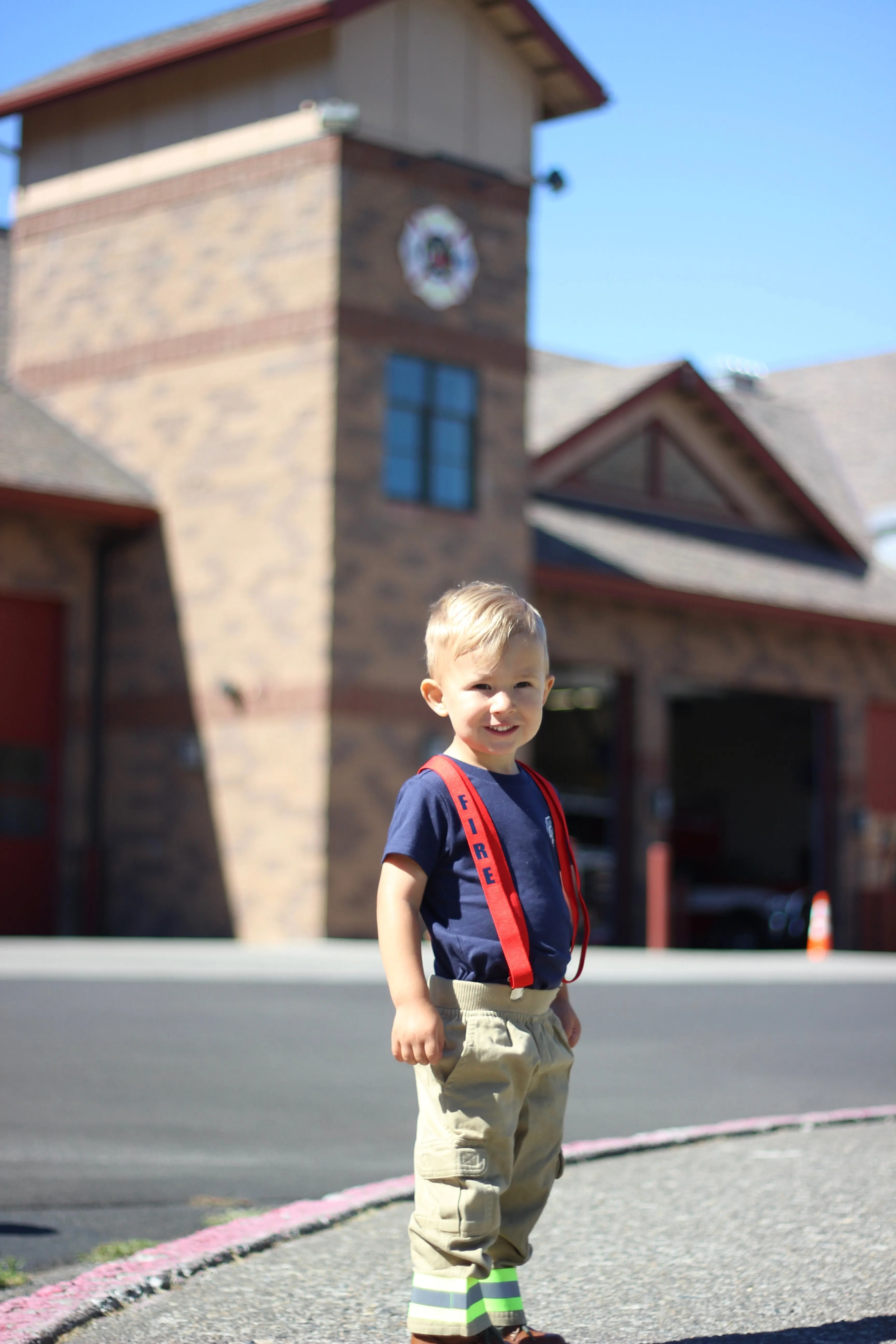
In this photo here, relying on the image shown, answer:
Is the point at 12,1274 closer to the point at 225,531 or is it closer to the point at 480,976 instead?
the point at 480,976

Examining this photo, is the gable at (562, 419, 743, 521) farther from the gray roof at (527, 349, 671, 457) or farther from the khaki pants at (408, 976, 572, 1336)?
the khaki pants at (408, 976, 572, 1336)

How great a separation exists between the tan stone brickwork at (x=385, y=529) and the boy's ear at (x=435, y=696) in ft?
52.1

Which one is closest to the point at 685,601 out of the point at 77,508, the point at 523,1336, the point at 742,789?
the point at 77,508

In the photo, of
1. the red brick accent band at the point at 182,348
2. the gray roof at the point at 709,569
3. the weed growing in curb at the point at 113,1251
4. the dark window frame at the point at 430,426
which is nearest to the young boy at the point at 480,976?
the weed growing in curb at the point at 113,1251

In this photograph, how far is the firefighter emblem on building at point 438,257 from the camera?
846 inches

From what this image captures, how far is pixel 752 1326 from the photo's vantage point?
14.2ft

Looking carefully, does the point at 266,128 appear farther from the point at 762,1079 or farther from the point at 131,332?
the point at 762,1079

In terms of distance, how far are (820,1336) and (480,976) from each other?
4.15ft

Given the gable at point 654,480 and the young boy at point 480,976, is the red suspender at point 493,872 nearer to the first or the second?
the young boy at point 480,976

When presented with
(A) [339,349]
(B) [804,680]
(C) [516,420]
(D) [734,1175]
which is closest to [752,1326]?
(D) [734,1175]

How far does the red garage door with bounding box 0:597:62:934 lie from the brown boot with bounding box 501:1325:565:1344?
18.7m

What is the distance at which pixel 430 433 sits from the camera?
21.8 m

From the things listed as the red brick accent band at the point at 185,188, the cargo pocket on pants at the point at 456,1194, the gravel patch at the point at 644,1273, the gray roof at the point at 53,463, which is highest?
the red brick accent band at the point at 185,188

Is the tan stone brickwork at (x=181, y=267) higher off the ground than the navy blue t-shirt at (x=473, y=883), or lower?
higher
